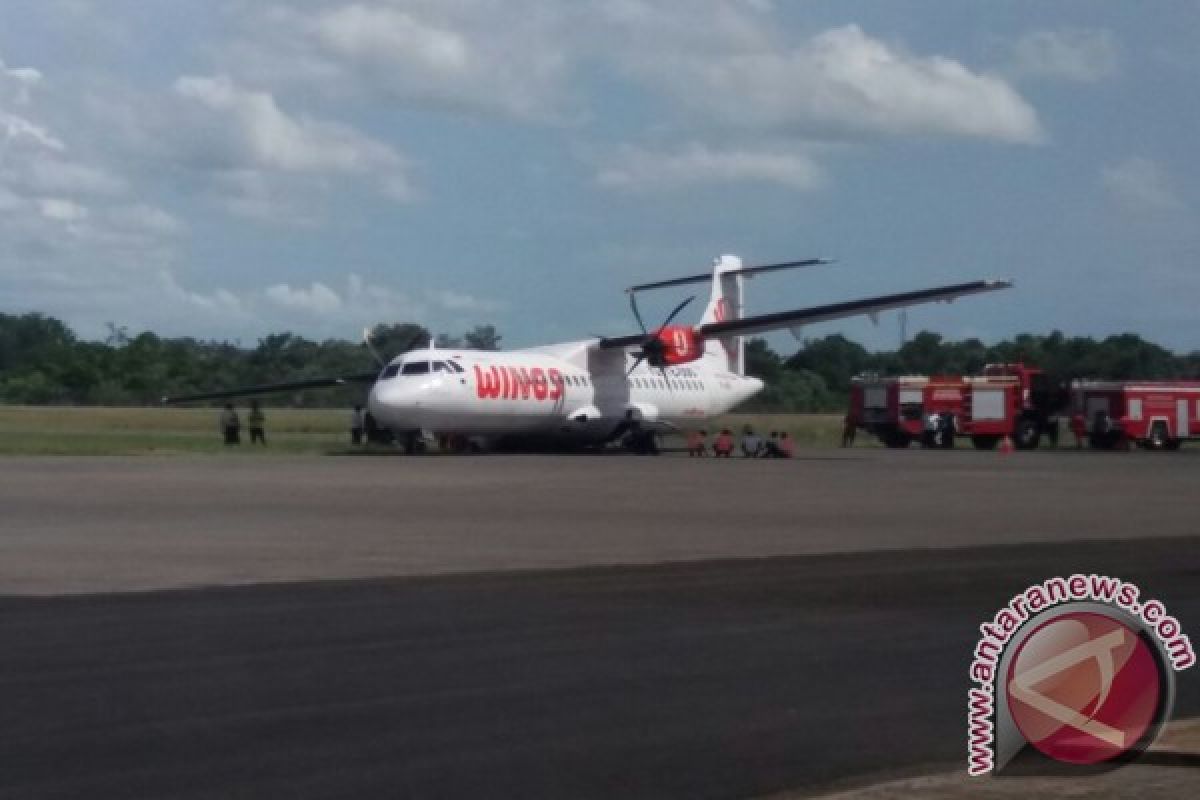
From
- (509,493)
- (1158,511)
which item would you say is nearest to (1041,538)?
(1158,511)

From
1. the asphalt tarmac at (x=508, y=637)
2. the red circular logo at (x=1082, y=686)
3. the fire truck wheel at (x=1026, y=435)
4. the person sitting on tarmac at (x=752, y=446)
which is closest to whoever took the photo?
the red circular logo at (x=1082, y=686)

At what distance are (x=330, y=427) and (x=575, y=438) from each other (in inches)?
1152

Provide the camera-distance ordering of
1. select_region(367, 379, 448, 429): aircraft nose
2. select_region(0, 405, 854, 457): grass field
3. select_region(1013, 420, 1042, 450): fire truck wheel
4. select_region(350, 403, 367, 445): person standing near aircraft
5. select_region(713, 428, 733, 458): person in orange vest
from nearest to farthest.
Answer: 1. select_region(367, 379, 448, 429): aircraft nose
2. select_region(0, 405, 854, 457): grass field
3. select_region(713, 428, 733, 458): person in orange vest
4. select_region(350, 403, 367, 445): person standing near aircraft
5. select_region(1013, 420, 1042, 450): fire truck wheel

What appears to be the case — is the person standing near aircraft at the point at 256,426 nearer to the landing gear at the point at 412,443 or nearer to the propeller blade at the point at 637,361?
the landing gear at the point at 412,443

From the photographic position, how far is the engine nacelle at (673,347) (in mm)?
49844

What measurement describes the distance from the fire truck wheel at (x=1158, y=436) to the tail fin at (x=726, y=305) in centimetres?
1373

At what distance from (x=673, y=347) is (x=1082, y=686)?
→ 142ft

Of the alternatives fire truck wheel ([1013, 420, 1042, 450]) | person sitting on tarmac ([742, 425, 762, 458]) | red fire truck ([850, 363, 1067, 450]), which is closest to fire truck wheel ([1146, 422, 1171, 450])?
red fire truck ([850, 363, 1067, 450])

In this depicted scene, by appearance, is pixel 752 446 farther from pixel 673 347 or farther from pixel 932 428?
pixel 932 428

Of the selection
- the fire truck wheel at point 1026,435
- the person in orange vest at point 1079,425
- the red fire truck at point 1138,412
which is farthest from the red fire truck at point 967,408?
the red fire truck at point 1138,412

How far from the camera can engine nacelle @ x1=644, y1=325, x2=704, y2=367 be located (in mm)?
49844

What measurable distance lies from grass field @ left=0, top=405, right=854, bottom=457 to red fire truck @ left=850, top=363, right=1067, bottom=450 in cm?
238

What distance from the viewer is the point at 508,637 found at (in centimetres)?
1159
